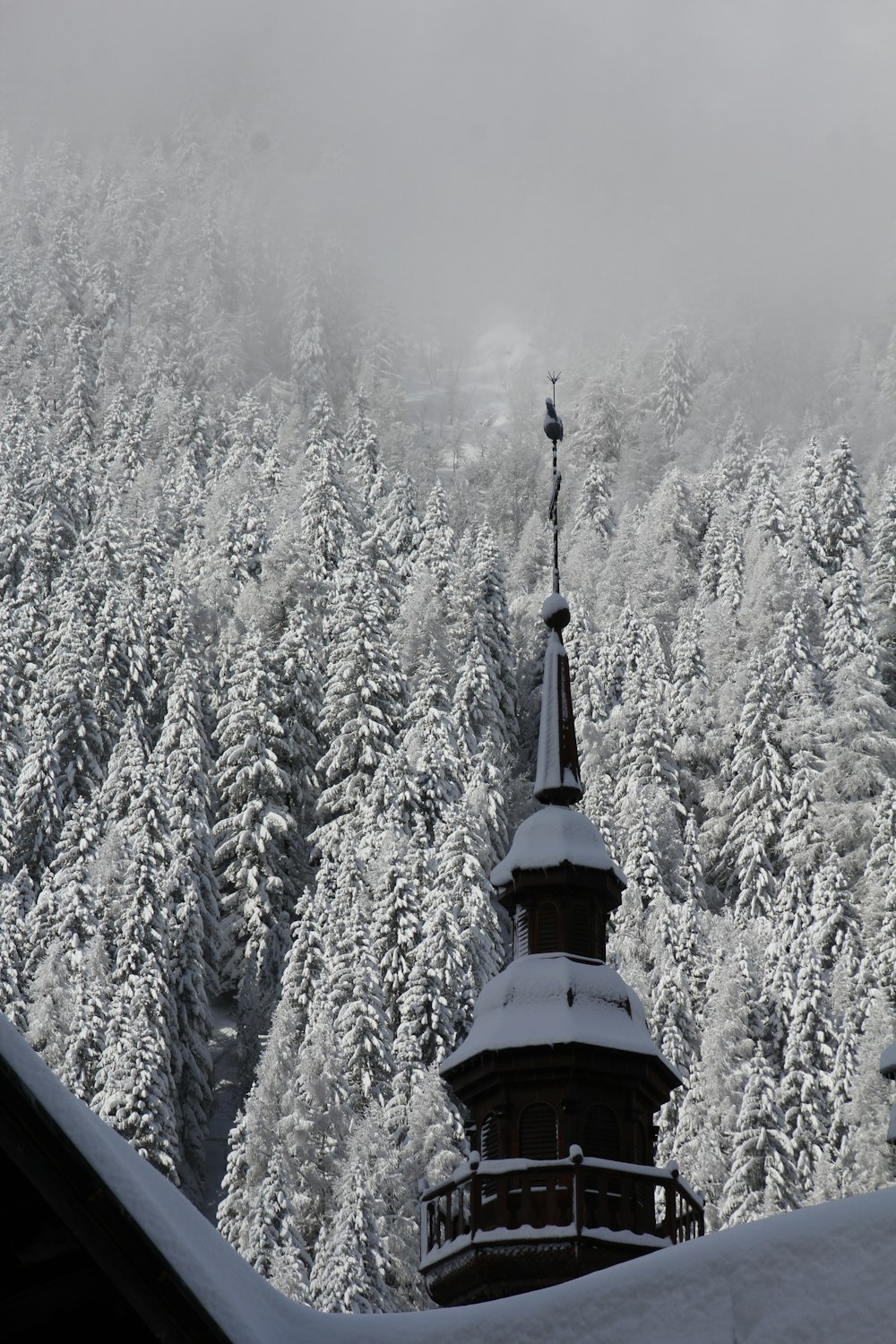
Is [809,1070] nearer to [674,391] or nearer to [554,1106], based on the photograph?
[554,1106]

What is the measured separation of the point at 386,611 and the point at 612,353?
8521cm

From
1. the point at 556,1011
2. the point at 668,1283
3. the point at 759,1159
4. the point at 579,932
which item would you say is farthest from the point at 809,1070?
the point at 668,1283

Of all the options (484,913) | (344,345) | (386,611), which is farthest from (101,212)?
(484,913)

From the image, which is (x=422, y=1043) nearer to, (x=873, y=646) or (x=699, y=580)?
(x=873, y=646)

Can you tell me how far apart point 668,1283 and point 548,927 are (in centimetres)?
1673

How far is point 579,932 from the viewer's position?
76.7 feet

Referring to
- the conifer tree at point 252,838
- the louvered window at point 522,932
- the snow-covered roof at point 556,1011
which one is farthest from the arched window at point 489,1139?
the conifer tree at point 252,838

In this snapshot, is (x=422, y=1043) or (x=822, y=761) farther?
(x=822, y=761)

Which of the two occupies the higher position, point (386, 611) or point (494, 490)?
point (494, 490)

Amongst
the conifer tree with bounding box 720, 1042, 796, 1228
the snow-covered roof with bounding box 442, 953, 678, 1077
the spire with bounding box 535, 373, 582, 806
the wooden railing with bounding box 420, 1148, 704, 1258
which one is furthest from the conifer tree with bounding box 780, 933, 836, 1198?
the wooden railing with bounding box 420, 1148, 704, 1258

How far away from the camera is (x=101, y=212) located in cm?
19100

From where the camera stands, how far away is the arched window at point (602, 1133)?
2098 centimetres

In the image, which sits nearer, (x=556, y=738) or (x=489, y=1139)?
Answer: (x=489, y=1139)

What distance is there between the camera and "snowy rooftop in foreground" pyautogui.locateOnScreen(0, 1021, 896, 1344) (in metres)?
6.04
